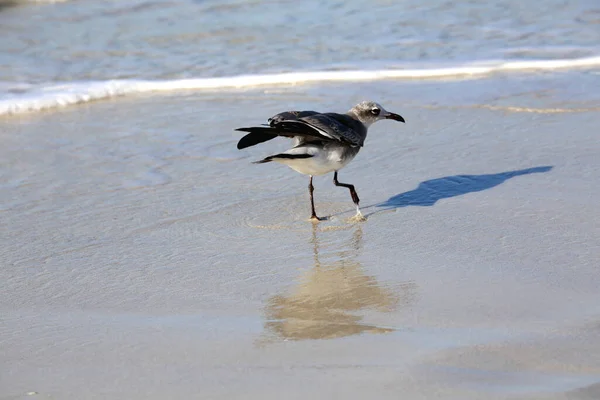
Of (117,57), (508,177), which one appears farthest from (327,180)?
(117,57)

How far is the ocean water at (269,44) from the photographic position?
10.4m

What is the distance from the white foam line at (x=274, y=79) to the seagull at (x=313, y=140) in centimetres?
375

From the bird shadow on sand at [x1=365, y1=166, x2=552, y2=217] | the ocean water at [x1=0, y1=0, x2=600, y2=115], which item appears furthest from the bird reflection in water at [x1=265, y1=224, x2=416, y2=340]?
the ocean water at [x1=0, y1=0, x2=600, y2=115]

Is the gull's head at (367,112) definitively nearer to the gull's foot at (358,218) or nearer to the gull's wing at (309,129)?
A: the gull's wing at (309,129)

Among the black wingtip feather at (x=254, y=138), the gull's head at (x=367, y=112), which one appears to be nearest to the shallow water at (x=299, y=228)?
the gull's head at (x=367, y=112)

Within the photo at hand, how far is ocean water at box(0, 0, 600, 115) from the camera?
10.4 meters

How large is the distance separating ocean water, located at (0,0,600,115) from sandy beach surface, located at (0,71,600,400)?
3.23ft

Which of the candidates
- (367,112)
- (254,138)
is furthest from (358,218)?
(367,112)

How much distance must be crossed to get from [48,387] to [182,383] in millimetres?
537

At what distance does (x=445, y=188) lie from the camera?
271 inches

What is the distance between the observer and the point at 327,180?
7.29m

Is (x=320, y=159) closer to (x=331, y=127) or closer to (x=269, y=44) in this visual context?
(x=331, y=127)

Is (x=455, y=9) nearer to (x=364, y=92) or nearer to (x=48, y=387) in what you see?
(x=364, y=92)

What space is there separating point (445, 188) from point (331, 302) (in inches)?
90.4
